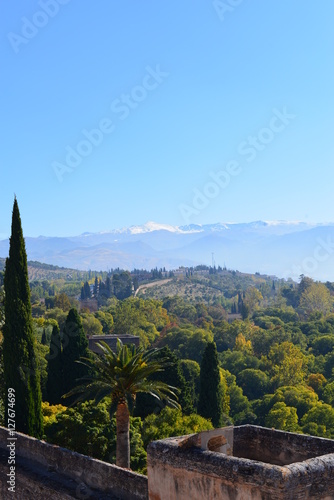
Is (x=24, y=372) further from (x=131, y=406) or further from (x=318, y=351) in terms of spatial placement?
(x=318, y=351)

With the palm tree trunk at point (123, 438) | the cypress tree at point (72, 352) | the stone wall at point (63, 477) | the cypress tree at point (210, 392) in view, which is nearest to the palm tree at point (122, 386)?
the palm tree trunk at point (123, 438)

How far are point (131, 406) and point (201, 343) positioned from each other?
264 feet

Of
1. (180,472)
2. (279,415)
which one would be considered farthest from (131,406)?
(279,415)

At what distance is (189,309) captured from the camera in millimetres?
176250

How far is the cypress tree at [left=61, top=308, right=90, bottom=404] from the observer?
127 ft

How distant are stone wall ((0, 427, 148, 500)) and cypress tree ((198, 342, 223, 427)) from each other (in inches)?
940

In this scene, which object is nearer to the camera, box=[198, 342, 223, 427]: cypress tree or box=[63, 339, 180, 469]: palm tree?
box=[63, 339, 180, 469]: palm tree

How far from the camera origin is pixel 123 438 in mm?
22922

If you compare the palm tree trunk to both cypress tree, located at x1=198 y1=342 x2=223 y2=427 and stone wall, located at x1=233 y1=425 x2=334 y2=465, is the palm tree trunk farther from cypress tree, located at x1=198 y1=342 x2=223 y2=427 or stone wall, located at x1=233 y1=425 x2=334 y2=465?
cypress tree, located at x1=198 y1=342 x2=223 y2=427

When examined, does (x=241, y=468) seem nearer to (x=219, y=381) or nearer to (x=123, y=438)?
(x=123, y=438)

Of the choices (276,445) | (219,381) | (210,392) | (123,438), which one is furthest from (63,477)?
(219,381)

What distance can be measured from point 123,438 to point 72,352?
57.1 feet

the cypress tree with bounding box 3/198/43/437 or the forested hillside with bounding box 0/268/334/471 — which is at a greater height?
the cypress tree with bounding box 3/198/43/437

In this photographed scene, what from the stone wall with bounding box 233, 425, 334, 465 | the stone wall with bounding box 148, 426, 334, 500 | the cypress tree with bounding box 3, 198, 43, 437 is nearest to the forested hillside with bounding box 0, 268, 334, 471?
the cypress tree with bounding box 3, 198, 43, 437
